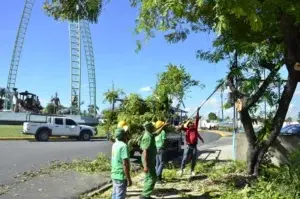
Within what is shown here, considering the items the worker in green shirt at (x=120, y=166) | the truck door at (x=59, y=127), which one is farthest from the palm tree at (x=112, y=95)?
the truck door at (x=59, y=127)

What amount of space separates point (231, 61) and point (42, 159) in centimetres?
916

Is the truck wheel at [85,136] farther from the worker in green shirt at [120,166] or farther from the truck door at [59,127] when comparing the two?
the worker in green shirt at [120,166]

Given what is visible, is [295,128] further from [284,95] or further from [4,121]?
[4,121]

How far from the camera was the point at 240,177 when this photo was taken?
1189cm

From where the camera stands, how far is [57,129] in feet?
109

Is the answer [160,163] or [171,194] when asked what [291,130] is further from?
[171,194]

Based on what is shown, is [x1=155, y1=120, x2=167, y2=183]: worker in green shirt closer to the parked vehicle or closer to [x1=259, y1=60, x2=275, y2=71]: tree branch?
[x1=259, y1=60, x2=275, y2=71]: tree branch

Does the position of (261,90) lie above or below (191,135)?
above

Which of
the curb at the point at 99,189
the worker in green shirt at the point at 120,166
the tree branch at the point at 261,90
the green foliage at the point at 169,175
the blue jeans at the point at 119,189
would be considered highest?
the tree branch at the point at 261,90

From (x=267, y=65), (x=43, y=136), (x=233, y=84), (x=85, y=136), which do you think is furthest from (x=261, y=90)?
(x=85, y=136)

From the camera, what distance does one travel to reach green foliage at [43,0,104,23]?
9484 mm

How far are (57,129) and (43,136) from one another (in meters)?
1.41

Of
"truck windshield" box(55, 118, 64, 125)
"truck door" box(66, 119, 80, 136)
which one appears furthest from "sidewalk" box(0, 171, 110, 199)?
"truck door" box(66, 119, 80, 136)

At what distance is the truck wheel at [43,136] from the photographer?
3203cm
